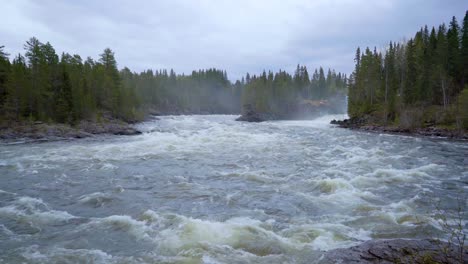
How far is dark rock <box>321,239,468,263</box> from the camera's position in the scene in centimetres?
538

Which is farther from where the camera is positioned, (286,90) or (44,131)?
(286,90)

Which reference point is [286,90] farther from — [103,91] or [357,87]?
[103,91]

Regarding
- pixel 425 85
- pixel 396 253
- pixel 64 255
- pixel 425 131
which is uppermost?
pixel 425 85

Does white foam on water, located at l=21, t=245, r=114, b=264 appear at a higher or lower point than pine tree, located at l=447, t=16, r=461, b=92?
lower

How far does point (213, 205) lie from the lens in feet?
35.8

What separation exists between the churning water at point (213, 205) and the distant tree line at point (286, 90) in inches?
2900

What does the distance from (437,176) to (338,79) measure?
442ft

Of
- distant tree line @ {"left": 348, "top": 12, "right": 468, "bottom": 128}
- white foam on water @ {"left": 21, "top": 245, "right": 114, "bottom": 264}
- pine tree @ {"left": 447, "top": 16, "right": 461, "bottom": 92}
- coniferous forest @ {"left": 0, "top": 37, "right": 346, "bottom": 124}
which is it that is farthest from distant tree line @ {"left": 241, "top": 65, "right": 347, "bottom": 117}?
white foam on water @ {"left": 21, "top": 245, "right": 114, "bottom": 264}

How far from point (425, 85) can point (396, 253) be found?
59.2m

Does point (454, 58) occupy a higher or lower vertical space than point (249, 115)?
higher

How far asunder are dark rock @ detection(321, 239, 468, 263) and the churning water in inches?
24.6

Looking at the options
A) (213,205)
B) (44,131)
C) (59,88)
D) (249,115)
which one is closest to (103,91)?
(59,88)

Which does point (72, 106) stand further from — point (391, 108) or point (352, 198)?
point (391, 108)

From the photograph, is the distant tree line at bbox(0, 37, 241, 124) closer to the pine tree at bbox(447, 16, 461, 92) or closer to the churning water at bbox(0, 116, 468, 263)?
the churning water at bbox(0, 116, 468, 263)
